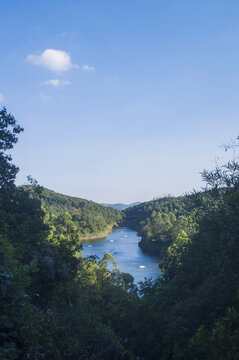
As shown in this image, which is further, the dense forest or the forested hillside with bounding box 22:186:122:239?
the forested hillside with bounding box 22:186:122:239

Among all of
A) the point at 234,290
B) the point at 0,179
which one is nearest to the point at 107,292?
the point at 0,179

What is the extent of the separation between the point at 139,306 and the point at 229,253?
445 centimetres

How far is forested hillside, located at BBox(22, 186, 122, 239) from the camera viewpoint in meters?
82.3

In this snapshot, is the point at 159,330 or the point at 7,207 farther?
the point at 7,207

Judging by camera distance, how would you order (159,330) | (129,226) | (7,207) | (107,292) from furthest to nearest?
(129,226)
(107,292)
(7,207)
(159,330)

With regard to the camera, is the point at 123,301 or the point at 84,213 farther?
the point at 84,213

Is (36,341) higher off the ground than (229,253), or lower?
lower

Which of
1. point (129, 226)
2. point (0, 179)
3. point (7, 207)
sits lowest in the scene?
point (129, 226)

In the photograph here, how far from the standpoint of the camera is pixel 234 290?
6336 millimetres

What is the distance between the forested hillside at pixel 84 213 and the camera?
82.3 meters

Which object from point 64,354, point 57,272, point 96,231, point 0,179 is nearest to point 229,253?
point 64,354

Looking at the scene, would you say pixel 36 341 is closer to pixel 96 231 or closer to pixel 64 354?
pixel 64 354

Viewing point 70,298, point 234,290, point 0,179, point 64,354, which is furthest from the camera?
point 0,179

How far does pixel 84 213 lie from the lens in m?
99.6
